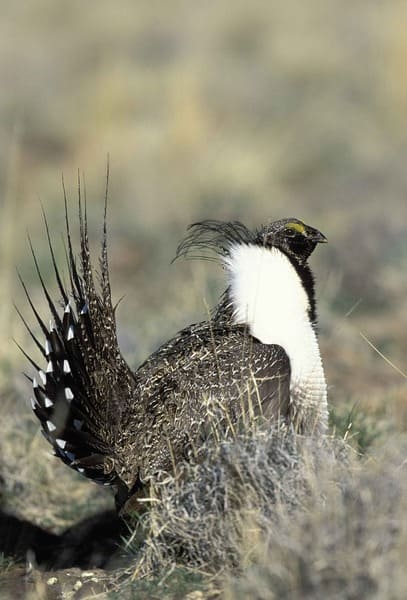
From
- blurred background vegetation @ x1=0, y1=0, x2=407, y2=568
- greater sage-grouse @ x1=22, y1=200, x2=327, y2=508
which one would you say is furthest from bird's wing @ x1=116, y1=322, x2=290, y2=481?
blurred background vegetation @ x1=0, y1=0, x2=407, y2=568

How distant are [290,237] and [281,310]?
1.10 ft

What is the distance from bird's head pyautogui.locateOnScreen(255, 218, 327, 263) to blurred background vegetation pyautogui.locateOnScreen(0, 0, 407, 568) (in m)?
0.63

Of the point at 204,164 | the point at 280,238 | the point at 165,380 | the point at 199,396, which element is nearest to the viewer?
the point at 199,396

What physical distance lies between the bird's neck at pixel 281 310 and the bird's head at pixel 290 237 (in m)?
0.04

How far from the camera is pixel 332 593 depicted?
3.10 metres

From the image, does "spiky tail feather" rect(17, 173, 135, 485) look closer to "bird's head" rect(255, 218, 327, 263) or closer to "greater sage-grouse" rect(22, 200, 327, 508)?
"greater sage-grouse" rect(22, 200, 327, 508)

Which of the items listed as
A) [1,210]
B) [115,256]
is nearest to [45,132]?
[1,210]

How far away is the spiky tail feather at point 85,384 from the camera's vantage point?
173 inches

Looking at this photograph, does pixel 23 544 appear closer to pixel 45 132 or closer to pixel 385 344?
pixel 385 344

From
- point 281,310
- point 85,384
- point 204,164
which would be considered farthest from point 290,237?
point 204,164

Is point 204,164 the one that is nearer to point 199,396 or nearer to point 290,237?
point 290,237

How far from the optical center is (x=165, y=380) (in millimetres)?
4434

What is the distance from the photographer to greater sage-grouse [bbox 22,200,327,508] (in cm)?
432

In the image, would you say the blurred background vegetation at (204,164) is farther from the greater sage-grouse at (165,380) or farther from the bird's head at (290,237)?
the bird's head at (290,237)
